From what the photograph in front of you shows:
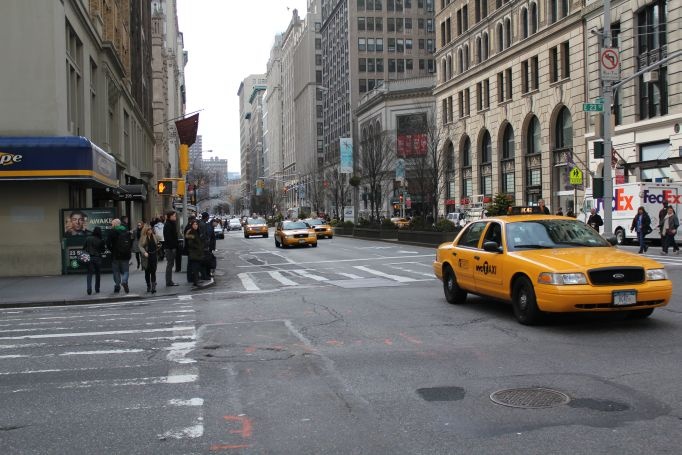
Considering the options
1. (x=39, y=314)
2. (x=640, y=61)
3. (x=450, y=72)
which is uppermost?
(x=450, y=72)

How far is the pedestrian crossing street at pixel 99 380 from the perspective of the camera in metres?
5.29

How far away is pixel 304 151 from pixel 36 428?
139901 mm

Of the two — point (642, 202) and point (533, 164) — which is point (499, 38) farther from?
point (642, 202)

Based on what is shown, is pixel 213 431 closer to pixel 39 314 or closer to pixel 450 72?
pixel 39 314

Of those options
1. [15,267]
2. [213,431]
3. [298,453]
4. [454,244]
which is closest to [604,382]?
[298,453]

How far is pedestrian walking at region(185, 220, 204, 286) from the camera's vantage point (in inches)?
674

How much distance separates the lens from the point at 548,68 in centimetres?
4919

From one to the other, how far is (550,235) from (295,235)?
84.5 ft

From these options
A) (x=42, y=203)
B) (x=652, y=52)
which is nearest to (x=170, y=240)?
(x=42, y=203)

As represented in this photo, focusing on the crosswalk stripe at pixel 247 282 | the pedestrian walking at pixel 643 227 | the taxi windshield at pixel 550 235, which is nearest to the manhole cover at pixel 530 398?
the taxi windshield at pixel 550 235

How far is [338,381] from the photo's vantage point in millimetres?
6703

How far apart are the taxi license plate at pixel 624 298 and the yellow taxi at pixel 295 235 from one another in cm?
2738


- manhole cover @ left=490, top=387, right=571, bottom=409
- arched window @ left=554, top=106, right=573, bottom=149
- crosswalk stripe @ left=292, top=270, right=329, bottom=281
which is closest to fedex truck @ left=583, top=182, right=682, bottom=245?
arched window @ left=554, top=106, right=573, bottom=149

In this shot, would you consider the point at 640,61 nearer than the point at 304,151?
Yes
